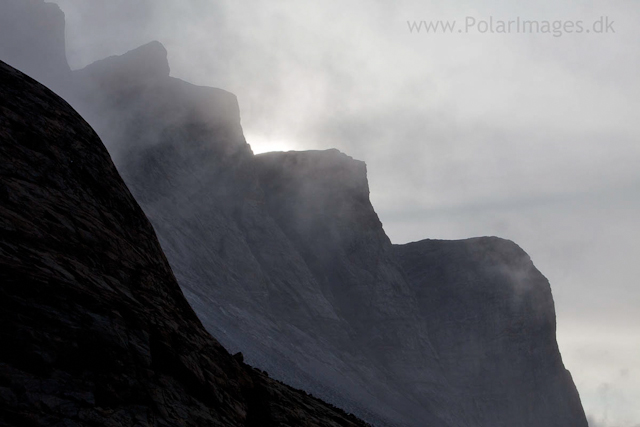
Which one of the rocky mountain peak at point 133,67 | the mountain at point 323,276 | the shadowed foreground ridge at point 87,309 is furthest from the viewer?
the rocky mountain peak at point 133,67

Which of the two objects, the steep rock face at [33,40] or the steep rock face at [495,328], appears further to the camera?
the steep rock face at [495,328]

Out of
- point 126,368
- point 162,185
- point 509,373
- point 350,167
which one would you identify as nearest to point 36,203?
point 126,368

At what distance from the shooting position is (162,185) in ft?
368

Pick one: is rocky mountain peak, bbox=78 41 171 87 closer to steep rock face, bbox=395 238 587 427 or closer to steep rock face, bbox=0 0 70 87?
steep rock face, bbox=0 0 70 87

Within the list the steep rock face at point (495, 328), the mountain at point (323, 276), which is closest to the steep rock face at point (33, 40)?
the mountain at point (323, 276)

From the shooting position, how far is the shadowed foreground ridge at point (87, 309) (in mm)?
8977

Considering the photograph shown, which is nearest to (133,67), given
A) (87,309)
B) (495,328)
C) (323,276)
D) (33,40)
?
(33,40)

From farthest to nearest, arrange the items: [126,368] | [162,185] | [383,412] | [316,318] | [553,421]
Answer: [553,421] < [316,318] < [162,185] < [383,412] < [126,368]

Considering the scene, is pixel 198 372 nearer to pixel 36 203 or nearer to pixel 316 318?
pixel 36 203

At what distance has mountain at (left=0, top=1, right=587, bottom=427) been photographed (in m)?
104

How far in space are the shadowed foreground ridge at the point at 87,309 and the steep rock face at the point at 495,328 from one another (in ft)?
459

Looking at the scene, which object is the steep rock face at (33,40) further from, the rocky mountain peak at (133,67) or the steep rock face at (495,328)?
the steep rock face at (495,328)

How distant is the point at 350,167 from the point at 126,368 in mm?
145905

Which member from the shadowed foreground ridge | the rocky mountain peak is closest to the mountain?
the rocky mountain peak
